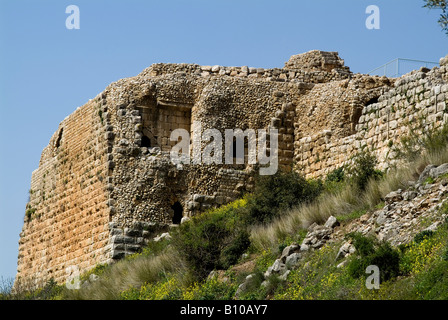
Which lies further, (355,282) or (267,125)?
A: (267,125)

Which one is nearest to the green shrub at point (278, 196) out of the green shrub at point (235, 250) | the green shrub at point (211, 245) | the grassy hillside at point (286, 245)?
the grassy hillside at point (286, 245)

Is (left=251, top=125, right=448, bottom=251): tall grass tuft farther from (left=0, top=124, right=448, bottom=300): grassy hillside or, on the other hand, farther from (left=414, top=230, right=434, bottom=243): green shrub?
(left=414, top=230, right=434, bottom=243): green shrub

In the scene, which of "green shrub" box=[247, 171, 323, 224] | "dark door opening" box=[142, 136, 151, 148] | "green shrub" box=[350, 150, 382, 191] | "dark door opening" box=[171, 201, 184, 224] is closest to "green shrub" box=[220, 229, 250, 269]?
"green shrub" box=[247, 171, 323, 224]

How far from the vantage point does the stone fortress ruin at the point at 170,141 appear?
76.1 ft

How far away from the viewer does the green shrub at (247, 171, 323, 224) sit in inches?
790

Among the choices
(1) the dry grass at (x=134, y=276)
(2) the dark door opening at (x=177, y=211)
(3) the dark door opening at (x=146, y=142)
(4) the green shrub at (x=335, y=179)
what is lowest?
(1) the dry grass at (x=134, y=276)

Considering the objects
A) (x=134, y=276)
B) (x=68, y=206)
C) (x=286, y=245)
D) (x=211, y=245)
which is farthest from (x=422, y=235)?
(x=68, y=206)

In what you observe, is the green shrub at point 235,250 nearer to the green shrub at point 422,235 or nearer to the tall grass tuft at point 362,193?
the tall grass tuft at point 362,193

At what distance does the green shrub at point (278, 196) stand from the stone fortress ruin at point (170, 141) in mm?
2018

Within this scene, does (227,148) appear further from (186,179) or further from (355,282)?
(355,282)

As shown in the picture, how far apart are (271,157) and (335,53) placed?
4392 mm

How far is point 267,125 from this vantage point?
25031mm
